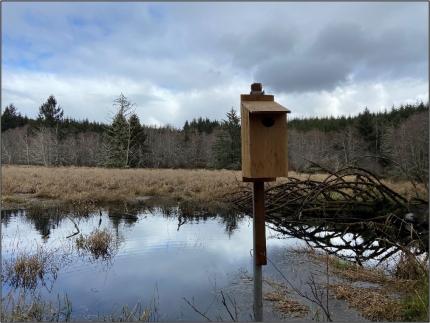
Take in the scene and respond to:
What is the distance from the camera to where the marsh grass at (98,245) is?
7.12 meters

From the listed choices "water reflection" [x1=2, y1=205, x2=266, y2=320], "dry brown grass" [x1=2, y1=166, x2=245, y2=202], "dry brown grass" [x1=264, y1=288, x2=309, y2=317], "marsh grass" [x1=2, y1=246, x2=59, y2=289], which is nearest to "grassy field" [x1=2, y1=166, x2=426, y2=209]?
"dry brown grass" [x1=2, y1=166, x2=245, y2=202]

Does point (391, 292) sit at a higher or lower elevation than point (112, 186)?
lower

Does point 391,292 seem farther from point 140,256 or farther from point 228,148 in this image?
point 228,148

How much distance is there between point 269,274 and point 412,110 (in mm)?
42064

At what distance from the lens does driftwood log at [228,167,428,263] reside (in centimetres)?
708

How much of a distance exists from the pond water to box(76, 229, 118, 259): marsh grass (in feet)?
0.33

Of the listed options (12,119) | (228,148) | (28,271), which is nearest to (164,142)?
(228,148)

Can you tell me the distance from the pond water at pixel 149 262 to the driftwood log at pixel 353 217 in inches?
30.2

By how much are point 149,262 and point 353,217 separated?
514 cm

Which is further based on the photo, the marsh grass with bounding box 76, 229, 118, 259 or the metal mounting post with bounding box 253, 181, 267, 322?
the marsh grass with bounding box 76, 229, 118, 259

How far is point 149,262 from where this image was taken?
670 cm

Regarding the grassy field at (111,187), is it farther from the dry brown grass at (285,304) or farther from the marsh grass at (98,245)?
the dry brown grass at (285,304)

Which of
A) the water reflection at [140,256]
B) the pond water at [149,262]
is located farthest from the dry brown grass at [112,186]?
the pond water at [149,262]

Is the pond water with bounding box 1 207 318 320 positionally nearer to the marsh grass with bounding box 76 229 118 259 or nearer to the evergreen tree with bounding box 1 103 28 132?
the marsh grass with bounding box 76 229 118 259
